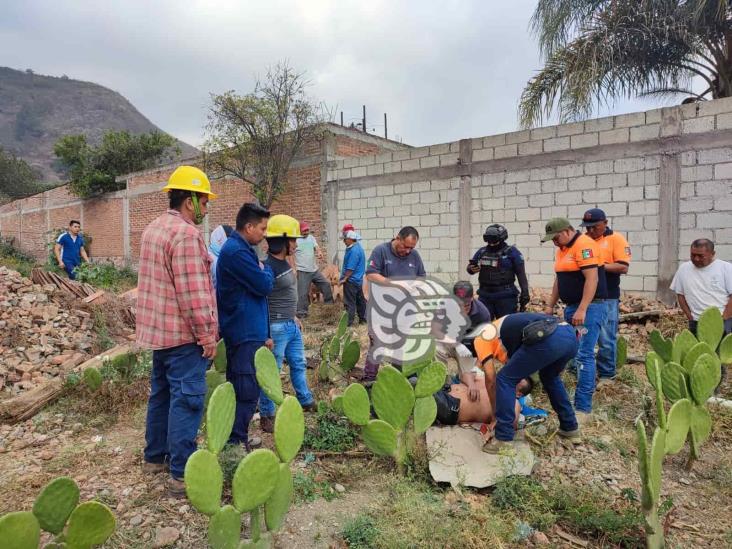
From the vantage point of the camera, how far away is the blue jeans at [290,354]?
11.2 feet

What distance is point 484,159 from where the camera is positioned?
7.01 meters

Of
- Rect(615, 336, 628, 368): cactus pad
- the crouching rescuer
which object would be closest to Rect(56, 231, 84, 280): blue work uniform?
the crouching rescuer

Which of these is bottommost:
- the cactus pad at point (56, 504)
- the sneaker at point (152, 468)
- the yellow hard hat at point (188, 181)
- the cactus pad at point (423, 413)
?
the sneaker at point (152, 468)

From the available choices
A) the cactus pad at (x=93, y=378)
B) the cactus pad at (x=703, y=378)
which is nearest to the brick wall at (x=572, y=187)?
the cactus pad at (x=703, y=378)

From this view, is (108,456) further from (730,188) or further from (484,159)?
(730,188)

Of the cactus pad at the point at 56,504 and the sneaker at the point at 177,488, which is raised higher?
the cactus pad at the point at 56,504

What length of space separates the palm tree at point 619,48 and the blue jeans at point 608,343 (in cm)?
485

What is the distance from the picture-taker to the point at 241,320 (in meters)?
2.79

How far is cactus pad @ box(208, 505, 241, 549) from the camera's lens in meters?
1.65

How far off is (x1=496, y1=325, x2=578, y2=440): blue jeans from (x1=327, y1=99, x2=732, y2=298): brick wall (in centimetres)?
353

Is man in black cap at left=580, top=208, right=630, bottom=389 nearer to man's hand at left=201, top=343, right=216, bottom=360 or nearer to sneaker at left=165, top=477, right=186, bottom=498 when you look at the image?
man's hand at left=201, top=343, right=216, bottom=360

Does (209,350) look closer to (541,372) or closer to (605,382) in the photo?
(541,372)

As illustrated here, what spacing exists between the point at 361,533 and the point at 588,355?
221 centimetres

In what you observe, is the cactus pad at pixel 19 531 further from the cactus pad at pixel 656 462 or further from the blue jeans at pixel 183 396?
the cactus pad at pixel 656 462
